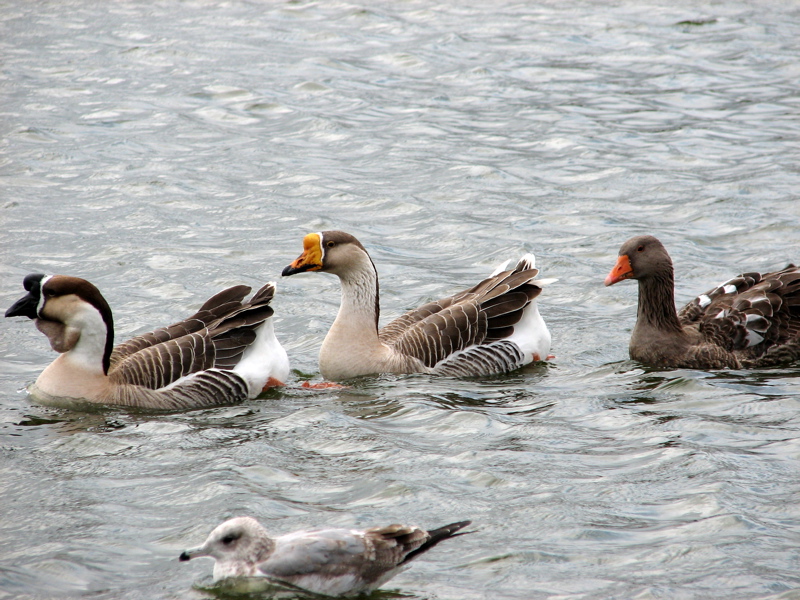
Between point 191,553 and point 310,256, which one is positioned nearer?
point 191,553

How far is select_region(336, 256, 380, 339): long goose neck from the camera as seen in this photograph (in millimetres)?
10047

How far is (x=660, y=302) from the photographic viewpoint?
397 inches

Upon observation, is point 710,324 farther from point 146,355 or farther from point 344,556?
point 344,556

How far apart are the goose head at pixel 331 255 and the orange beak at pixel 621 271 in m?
2.40

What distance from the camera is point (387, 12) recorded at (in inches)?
976

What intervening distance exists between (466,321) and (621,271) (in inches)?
64.1

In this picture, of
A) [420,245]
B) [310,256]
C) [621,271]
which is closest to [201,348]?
[310,256]

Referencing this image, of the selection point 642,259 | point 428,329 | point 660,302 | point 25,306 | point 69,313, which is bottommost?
point 428,329

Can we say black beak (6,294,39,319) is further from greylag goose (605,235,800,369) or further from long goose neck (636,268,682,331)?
long goose neck (636,268,682,331)

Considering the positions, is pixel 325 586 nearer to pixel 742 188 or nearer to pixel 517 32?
pixel 742 188

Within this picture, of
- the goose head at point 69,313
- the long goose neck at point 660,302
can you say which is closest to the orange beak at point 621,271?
the long goose neck at point 660,302

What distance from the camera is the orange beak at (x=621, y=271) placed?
991 centimetres

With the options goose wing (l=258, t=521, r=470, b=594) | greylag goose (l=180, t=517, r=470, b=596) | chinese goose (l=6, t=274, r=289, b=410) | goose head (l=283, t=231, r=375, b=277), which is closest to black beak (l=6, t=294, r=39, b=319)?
chinese goose (l=6, t=274, r=289, b=410)

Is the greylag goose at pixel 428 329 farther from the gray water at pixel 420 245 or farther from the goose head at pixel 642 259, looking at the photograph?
the goose head at pixel 642 259
